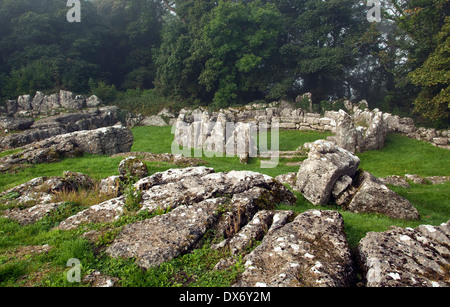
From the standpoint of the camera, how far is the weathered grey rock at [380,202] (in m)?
8.31

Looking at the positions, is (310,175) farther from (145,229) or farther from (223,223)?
(145,229)

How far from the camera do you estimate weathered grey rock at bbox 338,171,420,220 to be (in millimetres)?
8312

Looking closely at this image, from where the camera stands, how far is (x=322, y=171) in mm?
9578

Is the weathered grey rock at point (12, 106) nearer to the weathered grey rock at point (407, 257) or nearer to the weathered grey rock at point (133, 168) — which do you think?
the weathered grey rock at point (133, 168)

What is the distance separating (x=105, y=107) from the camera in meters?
34.2

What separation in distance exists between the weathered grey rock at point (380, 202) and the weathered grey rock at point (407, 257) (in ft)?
7.82

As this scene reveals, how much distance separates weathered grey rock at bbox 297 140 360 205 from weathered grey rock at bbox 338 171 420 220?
797 mm

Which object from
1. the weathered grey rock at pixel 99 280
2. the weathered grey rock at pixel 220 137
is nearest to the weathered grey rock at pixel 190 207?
the weathered grey rock at pixel 99 280

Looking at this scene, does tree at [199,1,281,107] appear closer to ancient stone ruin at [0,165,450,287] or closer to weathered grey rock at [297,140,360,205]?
weathered grey rock at [297,140,360,205]

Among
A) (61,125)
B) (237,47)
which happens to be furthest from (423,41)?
(61,125)

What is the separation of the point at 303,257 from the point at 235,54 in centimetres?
3517
